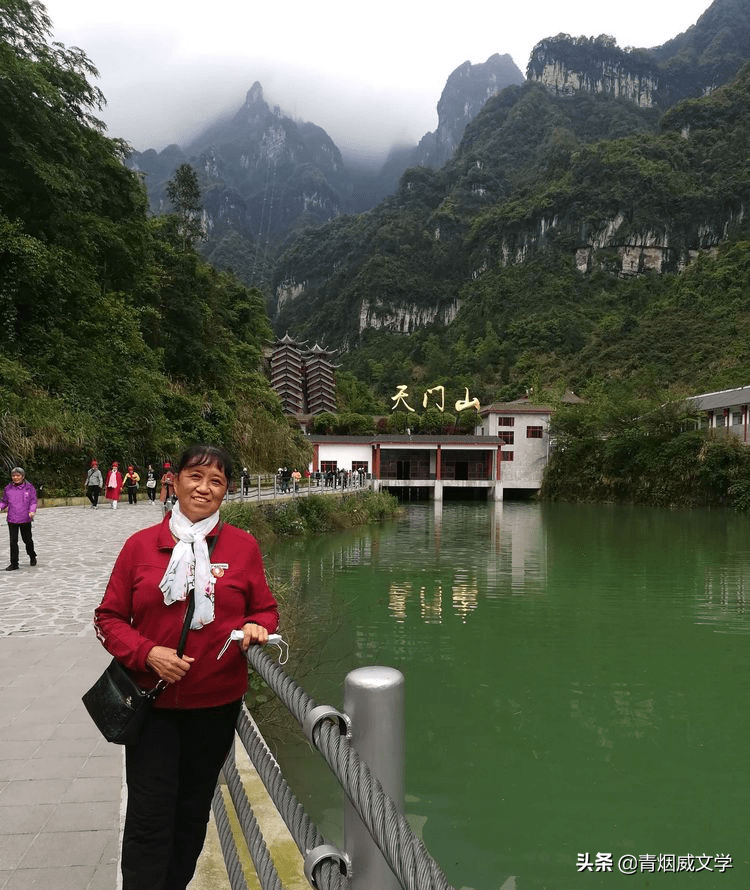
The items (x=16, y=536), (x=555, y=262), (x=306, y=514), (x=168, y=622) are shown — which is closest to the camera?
(x=168, y=622)

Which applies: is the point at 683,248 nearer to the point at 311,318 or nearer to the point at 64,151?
the point at 311,318

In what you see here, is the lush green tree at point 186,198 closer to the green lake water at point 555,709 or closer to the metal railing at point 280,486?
the metal railing at point 280,486

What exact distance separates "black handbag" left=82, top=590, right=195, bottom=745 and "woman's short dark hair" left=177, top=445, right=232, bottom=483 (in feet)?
1.43

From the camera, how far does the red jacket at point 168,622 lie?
73.2 inches

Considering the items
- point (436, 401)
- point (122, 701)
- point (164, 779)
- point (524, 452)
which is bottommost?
point (164, 779)

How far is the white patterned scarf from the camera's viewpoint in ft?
6.01

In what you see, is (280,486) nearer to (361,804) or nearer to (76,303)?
(76,303)

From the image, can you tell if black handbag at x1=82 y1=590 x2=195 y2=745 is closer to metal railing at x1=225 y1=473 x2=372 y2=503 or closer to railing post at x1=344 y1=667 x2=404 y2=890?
railing post at x1=344 y1=667 x2=404 y2=890

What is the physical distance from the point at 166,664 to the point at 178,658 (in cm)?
4

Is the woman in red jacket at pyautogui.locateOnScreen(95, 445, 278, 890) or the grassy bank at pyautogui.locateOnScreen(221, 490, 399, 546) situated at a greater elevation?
the woman in red jacket at pyautogui.locateOnScreen(95, 445, 278, 890)

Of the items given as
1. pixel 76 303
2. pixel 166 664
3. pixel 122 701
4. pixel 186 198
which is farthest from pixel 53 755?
pixel 186 198

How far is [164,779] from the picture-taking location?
1862mm

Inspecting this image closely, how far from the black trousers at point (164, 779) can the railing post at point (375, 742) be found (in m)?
0.87

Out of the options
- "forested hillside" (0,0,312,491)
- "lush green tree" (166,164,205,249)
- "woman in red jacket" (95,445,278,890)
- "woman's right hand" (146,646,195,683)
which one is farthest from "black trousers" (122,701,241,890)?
"lush green tree" (166,164,205,249)
